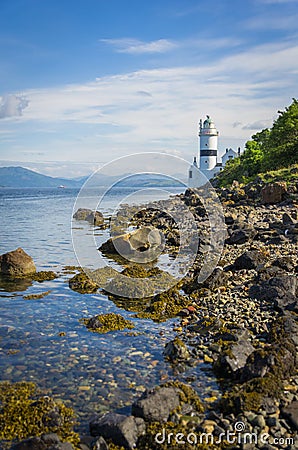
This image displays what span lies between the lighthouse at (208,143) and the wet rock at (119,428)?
78.2 metres

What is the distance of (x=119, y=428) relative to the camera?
19.6ft

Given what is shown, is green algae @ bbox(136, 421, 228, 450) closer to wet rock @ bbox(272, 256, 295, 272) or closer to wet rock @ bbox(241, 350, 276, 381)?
wet rock @ bbox(241, 350, 276, 381)

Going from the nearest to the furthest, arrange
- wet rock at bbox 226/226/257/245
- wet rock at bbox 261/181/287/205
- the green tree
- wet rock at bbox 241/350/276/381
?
1. wet rock at bbox 241/350/276/381
2. wet rock at bbox 226/226/257/245
3. wet rock at bbox 261/181/287/205
4. the green tree

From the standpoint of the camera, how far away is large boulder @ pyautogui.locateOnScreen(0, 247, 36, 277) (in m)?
16.0

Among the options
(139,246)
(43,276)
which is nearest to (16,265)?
(43,276)

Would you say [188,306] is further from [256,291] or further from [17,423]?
[17,423]

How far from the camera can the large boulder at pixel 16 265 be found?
16.0m

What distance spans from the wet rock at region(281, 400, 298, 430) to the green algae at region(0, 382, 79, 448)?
9.40ft

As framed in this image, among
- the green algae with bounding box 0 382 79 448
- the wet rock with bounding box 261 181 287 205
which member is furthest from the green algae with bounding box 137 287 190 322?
the wet rock with bounding box 261 181 287 205

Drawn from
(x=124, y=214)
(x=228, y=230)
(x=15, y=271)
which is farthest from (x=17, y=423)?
(x=124, y=214)

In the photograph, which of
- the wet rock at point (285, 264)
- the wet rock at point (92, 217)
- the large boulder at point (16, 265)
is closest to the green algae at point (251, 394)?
the wet rock at point (285, 264)

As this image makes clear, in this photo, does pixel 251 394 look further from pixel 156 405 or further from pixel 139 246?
pixel 139 246

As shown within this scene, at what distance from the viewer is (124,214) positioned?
120 ft

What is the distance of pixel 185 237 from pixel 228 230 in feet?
7.59
